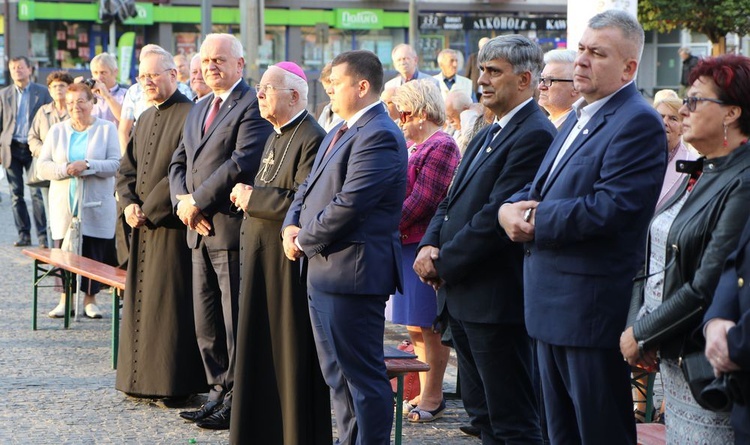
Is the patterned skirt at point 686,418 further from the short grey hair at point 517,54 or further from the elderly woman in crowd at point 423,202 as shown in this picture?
the elderly woman in crowd at point 423,202

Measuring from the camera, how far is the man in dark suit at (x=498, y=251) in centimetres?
498

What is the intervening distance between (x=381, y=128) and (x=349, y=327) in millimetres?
937

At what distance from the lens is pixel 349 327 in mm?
5344

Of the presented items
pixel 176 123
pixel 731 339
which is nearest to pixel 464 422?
pixel 176 123

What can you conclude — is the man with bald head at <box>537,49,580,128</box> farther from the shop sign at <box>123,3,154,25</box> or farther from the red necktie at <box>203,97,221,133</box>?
the shop sign at <box>123,3,154,25</box>

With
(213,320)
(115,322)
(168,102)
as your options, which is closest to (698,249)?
(213,320)

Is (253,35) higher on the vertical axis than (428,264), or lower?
higher

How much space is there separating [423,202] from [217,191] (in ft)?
3.85

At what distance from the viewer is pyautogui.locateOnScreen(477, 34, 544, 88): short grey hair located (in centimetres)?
506

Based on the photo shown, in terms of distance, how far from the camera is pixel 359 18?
45.8 meters

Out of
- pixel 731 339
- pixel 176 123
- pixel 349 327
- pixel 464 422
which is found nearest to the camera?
pixel 731 339

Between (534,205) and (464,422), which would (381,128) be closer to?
(534,205)

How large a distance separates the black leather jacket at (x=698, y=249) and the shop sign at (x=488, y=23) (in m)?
Answer: 43.3

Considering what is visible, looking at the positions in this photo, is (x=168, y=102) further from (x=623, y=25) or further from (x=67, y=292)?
(x=623, y=25)
